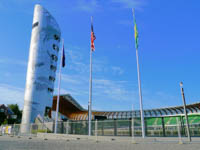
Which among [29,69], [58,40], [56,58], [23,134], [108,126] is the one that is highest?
[58,40]

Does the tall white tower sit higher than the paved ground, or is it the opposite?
the tall white tower

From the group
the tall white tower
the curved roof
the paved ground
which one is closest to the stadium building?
the curved roof

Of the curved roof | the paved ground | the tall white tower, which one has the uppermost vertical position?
the tall white tower

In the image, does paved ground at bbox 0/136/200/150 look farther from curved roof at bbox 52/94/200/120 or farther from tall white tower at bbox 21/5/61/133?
curved roof at bbox 52/94/200/120

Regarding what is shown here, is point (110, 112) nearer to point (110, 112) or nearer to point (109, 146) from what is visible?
point (110, 112)

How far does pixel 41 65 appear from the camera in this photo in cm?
4953

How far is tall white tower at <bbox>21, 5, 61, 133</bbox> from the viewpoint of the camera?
155ft

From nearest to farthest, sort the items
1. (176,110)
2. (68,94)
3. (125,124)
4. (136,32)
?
(125,124) < (136,32) < (68,94) < (176,110)

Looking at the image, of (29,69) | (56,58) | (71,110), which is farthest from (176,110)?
(29,69)

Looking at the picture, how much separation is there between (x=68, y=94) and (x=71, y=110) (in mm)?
20079

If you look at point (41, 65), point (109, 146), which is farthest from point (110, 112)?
point (109, 146)

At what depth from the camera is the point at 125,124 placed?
18.0 metres

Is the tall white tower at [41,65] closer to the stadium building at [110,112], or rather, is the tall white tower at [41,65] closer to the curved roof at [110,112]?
the stadium building at [110,112]

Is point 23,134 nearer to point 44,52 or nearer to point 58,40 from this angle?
point 44,52
